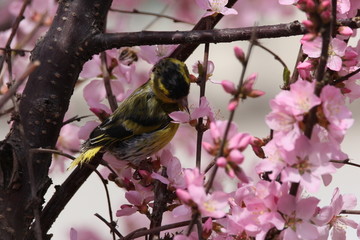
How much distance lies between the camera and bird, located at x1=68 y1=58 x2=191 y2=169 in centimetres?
121

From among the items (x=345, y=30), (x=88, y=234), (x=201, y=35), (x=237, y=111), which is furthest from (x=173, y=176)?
(x=237, y=111)

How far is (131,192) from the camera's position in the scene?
100 cm

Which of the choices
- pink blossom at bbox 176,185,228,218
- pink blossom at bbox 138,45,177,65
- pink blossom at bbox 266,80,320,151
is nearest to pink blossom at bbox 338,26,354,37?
pink blossom at bbox 266,80,320,151

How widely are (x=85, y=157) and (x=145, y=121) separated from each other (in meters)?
0.25

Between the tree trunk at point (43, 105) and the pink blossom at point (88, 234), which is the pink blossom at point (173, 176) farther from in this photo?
the pink blossom at point (88, 234)

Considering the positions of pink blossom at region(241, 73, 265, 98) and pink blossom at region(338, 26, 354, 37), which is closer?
pink blossom at region(241, 73, 265, 98)

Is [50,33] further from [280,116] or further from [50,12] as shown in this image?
[50,12]

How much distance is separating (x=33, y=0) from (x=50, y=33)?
1.85ft

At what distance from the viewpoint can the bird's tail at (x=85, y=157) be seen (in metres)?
1.13

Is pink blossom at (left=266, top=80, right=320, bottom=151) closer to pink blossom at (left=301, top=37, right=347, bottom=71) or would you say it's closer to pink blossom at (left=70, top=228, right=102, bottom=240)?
pink blossom at (left=301, top=37, right=347, bottom=71)

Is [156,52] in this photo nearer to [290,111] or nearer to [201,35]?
[201,35]

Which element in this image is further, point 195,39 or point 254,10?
point 254,10

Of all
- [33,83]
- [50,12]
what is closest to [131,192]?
[33,83]

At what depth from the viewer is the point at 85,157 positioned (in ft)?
3.73
